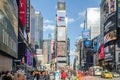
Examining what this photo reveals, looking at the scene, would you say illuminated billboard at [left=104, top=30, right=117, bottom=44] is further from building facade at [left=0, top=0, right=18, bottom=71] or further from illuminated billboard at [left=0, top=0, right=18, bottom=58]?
illuminated billboard at [left=0, top=0, right=18, bottom=58]

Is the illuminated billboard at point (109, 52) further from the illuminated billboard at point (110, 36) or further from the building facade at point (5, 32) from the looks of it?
the building facade at point (5, 32)

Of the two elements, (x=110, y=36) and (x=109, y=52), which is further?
(x=109, y=52)

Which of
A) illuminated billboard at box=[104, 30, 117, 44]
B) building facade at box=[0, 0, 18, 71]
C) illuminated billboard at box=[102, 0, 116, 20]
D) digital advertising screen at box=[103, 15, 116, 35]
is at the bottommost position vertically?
building facade at box=[0, 0, 18, 71]

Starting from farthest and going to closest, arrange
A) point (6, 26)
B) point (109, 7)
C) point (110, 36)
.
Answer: point (109, 7) < point (110, 36) < point (6, 26)

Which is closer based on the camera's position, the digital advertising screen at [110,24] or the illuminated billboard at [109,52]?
the digital advertising screen at [110,24]

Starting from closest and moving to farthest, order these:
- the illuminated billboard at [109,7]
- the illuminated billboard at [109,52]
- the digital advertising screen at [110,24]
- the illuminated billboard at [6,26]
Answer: the illuminated billboard at [6,26], the digital advertising screen at [110,24], the illuminated billboard at [109,7], the illuminated billboard at [109,52]

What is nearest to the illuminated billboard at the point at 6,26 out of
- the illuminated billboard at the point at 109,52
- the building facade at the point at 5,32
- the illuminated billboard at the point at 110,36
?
the building facade at the point at 5,32

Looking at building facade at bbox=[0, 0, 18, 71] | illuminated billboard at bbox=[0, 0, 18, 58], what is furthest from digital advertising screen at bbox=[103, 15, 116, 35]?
illuminated billboard at bbox=[0, 0, 18, 58]

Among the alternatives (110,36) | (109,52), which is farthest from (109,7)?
(109,52)

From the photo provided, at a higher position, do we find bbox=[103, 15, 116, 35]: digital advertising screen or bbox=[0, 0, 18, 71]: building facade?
bbox=[103, 15, 116, 35]: digital advertising screen

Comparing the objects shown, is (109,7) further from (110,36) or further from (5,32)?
(5,32)

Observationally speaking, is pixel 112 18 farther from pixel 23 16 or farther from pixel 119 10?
pixel 23 16

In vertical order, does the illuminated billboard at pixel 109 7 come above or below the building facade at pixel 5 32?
above

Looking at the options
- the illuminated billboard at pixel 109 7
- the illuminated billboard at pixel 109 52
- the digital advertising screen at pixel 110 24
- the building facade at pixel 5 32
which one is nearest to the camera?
the building facade at pixel 5 32
